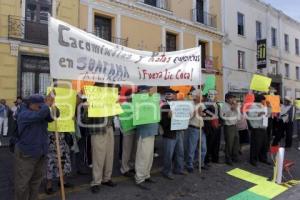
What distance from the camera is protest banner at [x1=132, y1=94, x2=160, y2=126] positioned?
6.82 meters

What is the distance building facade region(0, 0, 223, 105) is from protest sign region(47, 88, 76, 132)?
9082 millimetres

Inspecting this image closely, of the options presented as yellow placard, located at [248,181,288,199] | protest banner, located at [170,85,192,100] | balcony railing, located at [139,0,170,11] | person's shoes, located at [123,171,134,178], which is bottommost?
yellow placard, located at [248,181,288,199]

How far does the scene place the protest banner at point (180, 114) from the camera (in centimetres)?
736

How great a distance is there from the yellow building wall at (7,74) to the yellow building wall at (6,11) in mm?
605

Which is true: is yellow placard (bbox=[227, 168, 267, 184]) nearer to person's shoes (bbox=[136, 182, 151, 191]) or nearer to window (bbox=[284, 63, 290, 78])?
person's shoes (bbox=[136, 182, 151, 191])

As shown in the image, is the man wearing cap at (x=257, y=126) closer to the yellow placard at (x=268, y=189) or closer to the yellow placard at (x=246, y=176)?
the yellow placard at (x=246, y=176)

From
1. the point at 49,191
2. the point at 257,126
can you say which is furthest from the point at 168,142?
the point at 257,126

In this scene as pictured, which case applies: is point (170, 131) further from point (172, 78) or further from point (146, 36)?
point (146, 36)

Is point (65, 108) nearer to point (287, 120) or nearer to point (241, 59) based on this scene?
point (287, 120)

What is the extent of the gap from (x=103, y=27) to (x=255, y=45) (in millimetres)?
15602

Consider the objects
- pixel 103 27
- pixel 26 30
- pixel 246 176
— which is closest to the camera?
pixel 246 176

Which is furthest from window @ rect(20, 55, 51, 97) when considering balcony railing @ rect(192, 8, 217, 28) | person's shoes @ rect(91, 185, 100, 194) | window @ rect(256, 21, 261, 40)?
window @ rect(256, 21, 261, 40)

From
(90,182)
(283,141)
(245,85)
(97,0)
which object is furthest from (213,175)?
(245,85)

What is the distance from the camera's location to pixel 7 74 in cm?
1475
